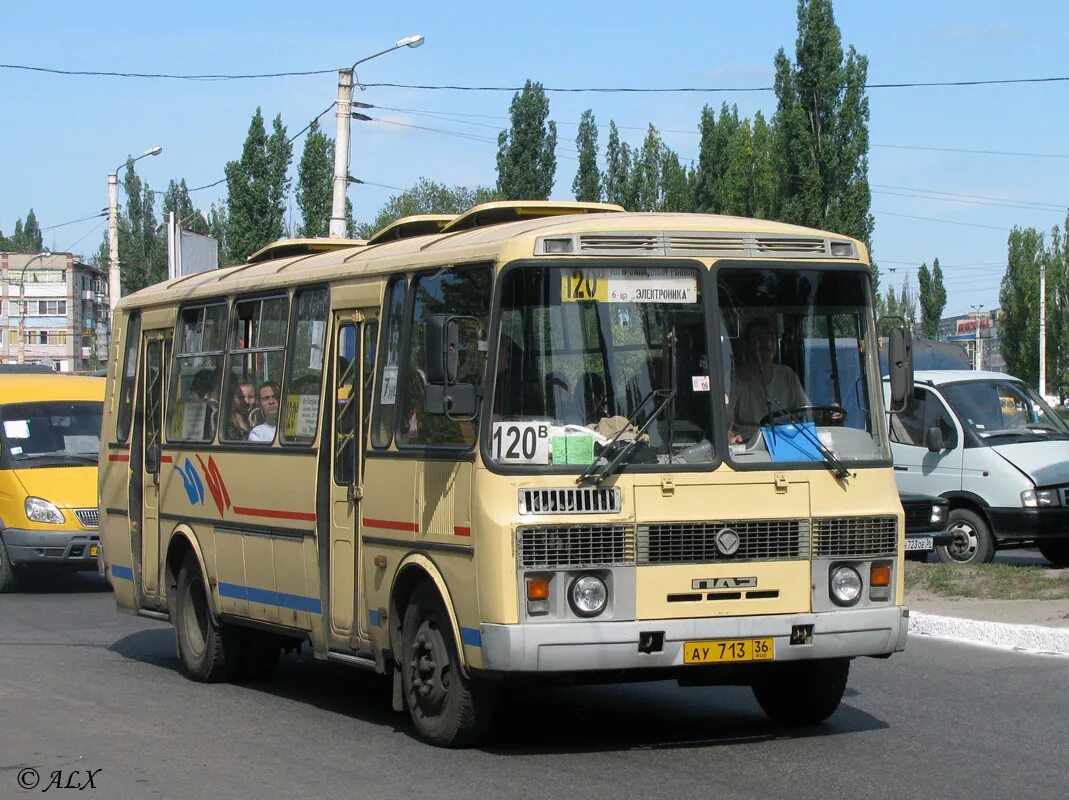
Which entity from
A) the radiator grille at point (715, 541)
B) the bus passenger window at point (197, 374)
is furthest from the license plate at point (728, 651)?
the bus passenger window at point (197, 374)

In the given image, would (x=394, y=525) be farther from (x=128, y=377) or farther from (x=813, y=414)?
(x=128, y=377)

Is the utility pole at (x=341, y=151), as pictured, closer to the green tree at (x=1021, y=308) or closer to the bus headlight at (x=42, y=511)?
the bus headlight at (x=42, y=511)

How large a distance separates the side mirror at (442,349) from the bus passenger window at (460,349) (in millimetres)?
88

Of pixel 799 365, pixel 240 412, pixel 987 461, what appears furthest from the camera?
pixel 987 461

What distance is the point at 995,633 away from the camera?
41.6 feet

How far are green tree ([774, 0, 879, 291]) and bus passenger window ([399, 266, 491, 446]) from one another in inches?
1334

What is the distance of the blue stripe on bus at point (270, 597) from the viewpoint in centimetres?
995

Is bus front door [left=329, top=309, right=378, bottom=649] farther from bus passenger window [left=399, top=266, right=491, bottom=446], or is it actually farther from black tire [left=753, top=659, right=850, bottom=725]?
black tire [left=753, top=659, right=850, bottom=725]

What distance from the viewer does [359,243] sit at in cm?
1170

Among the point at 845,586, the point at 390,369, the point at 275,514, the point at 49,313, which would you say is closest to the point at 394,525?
the point at 390,369

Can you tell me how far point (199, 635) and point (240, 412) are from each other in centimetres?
178

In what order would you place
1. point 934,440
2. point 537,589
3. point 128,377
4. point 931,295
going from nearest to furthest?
1. point 537,589
2. point 128,377
3. point 934,440
4. point 931,295

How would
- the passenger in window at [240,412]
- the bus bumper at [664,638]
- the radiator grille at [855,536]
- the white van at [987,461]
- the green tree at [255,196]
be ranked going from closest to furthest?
1. the bus bumper at [664,638]
2. the radiator grille at [855,536]
3. the passenger in window at [240,412]
4. the white van at [987,461]
5. the green tree at [255,196]

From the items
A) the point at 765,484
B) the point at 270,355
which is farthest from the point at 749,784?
the point at 270,355
